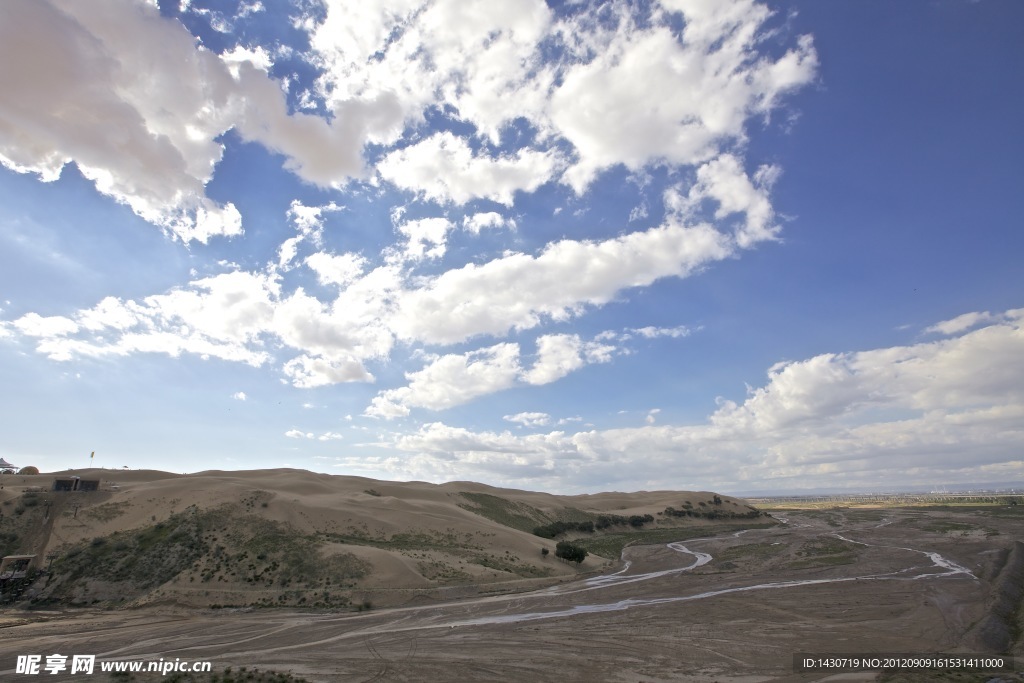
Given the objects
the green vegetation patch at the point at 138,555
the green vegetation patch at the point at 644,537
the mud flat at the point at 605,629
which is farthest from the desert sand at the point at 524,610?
the green vegetation patch at the point at 644,537

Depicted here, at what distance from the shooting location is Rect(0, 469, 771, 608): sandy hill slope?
37.7m

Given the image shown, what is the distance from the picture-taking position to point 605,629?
29016 mm

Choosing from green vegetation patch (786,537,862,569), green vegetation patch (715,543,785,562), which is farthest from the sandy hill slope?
green vegetation patch (786,537,862,569)

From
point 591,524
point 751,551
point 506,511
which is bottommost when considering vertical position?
point 751,551

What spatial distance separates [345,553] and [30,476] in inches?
2171

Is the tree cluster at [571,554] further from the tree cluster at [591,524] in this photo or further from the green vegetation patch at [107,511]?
the green vegetation patch at [107,511]

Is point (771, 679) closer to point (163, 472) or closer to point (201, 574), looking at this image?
point (201, 574)

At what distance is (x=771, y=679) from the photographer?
2128 cm

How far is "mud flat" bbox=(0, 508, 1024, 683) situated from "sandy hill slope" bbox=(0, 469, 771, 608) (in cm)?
298

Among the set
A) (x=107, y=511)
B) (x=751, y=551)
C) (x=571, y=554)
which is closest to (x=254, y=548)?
(x=107, y=511)

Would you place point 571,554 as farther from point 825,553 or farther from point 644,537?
point 644,537

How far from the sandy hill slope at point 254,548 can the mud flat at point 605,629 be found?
298cm

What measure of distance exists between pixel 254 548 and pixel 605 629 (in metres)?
29.8

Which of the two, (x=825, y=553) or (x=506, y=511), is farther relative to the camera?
(x=506, y=511)
